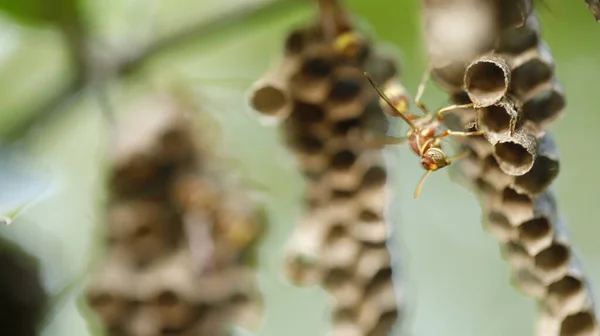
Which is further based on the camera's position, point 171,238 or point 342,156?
point 171,238

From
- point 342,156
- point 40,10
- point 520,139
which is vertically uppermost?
point 40,10

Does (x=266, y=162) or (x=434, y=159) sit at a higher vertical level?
(x=266, y=162)

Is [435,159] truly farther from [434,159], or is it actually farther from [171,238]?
[171,238]

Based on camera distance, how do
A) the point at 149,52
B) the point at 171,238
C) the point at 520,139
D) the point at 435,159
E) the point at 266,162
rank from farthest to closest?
the point at 266,162, the point at 149,52, the point at 171,238, the point at 435,159, the point at 520,139

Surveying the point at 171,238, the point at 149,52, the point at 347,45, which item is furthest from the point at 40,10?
the point at 347,45

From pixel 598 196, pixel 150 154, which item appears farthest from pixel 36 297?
pixel 598 196

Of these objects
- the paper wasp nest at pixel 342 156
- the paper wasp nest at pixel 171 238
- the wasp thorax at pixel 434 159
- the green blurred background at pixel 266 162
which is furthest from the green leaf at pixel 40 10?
the wasp thorax at pixel 434 159

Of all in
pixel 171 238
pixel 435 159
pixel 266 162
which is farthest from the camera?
pixel 266 162
